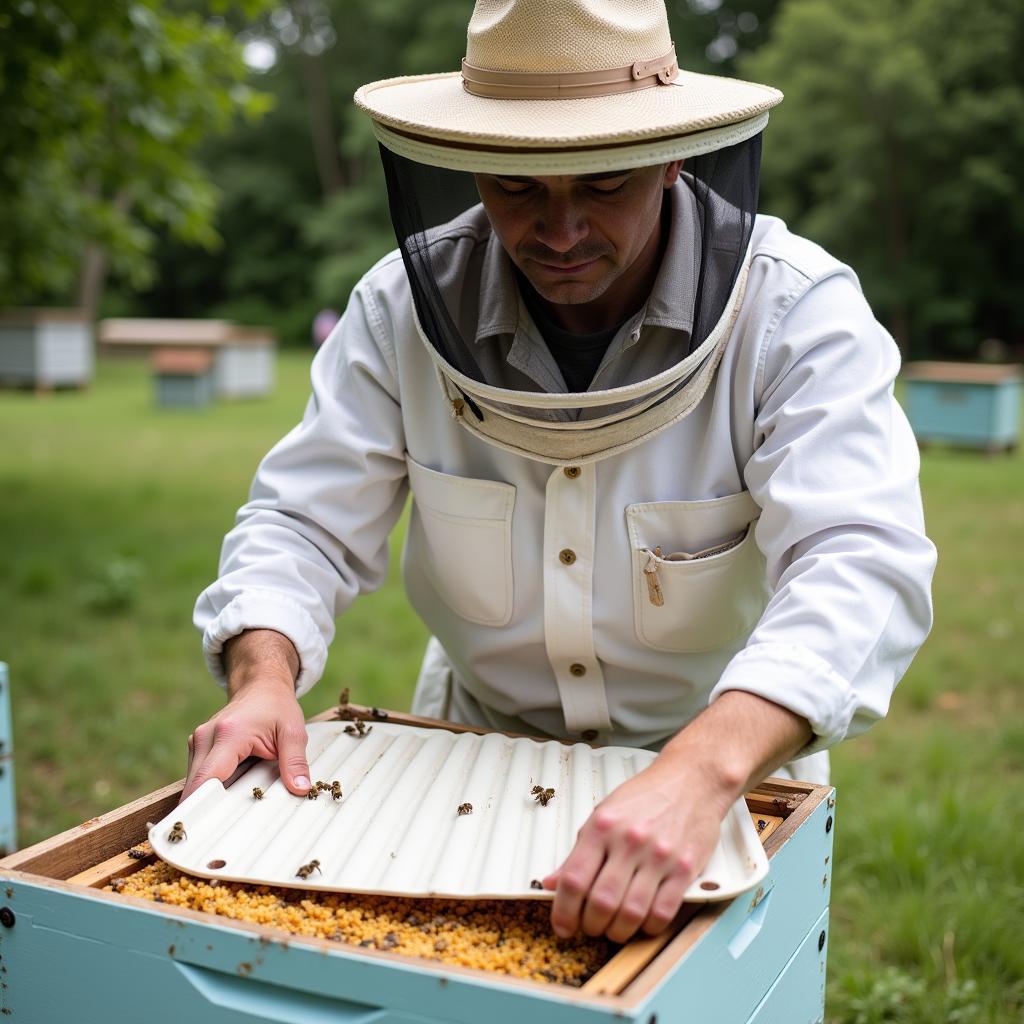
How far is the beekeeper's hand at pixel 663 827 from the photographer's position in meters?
1.10

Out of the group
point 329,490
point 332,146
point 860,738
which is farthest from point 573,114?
point 332,146

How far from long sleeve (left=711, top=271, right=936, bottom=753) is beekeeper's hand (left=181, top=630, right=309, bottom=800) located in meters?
0.51

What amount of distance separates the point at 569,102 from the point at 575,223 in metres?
0.14

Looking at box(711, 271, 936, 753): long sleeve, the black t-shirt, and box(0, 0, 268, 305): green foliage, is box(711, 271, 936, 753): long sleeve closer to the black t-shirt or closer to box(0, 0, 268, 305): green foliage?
the black t-shirt

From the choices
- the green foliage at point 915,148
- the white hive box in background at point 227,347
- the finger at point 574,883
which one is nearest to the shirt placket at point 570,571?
the finger at point 574,883

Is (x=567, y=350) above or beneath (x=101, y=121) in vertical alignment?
beneath

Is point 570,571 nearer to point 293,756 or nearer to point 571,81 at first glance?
point 293,756

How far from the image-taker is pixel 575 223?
144 centimetres

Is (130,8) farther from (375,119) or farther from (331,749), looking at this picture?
(331,749)

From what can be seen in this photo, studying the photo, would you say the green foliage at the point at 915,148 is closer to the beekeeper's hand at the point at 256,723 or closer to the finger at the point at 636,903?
the beekeeper's hand at the point at 256,723

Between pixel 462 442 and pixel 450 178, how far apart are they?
357 millimetres

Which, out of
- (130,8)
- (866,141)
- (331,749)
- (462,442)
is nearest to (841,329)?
(462,442)

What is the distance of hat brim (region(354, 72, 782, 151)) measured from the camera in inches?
52.2

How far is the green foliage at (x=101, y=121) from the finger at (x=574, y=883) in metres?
3.59
